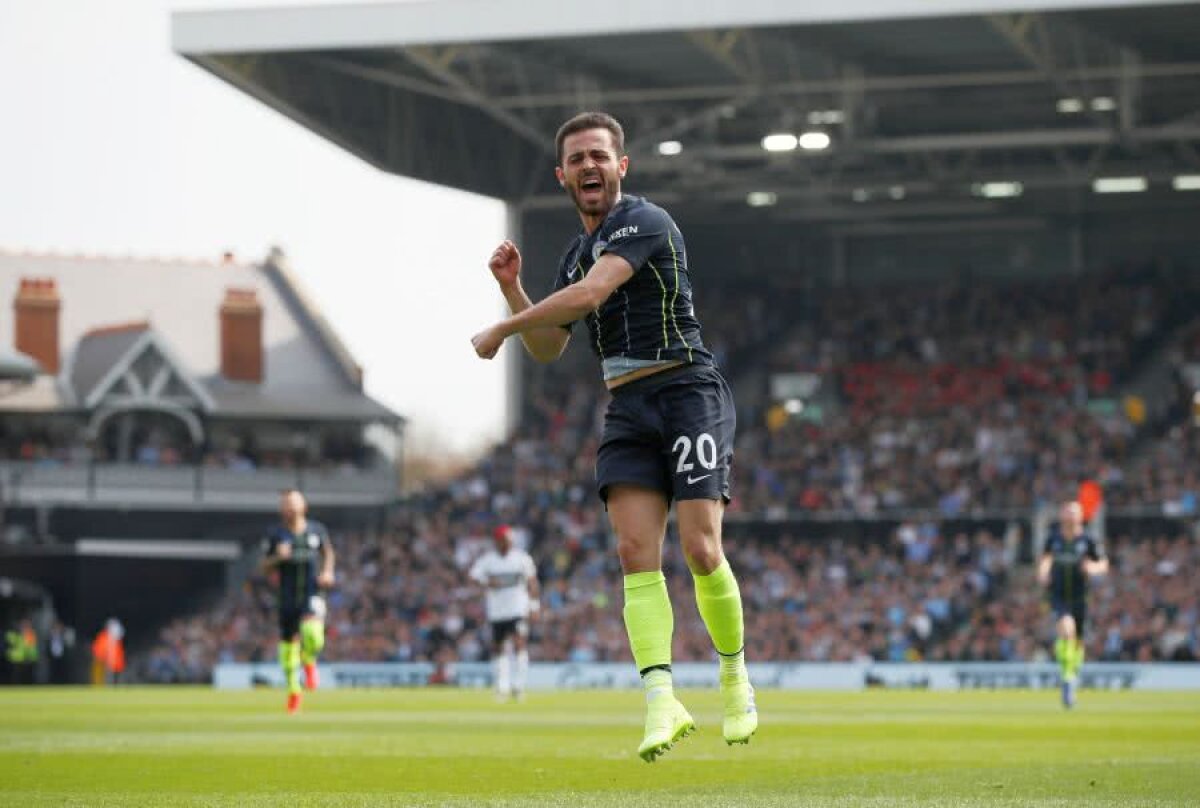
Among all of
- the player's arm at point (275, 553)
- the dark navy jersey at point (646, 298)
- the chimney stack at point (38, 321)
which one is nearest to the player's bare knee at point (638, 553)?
the dark navy jersey at point (646, 298)

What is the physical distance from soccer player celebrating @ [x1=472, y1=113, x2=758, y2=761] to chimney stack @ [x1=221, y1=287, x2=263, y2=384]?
170ft

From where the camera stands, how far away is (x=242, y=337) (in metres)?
60.7

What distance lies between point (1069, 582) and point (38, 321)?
131 feet

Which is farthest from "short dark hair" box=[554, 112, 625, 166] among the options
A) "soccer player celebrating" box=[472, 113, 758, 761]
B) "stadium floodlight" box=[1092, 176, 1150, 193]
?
"stadium floodlight" box=[1092, 176, 1150, 193]

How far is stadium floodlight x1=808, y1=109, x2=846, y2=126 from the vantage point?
4397 centimetres

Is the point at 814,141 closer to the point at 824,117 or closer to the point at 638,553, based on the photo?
the point at 824,117

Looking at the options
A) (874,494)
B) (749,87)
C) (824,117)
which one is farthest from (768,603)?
(824,117)

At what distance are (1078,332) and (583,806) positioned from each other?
134ft

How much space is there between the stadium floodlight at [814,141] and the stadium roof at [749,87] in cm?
10

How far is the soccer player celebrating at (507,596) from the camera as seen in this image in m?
27.7

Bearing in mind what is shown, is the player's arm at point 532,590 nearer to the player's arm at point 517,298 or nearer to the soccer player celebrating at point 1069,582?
the soccer player celebrating at point 1069,582

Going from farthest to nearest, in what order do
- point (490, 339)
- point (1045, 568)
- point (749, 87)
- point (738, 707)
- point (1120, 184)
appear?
point (1120, 184) < point (749, 87) < point (1045, 568) < point (738, 707) < point (490, 339)

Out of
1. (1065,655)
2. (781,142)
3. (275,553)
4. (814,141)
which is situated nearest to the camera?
(275,553)

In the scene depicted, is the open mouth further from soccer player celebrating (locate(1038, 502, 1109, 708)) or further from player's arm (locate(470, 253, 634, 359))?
soccer player celebrating (locate(1038, 502, 1109, 708))
